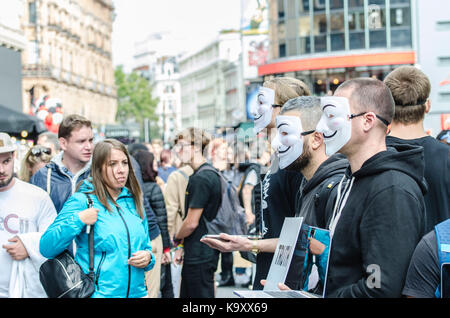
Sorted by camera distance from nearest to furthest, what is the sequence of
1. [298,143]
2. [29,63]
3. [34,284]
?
[298,143] < [34,284] < [29,63]

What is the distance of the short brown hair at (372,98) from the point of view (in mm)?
3352

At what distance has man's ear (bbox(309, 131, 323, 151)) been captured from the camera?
4.17 m

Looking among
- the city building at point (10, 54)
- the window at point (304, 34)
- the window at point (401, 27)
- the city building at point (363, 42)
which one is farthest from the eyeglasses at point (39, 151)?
the window at point (304, 34)

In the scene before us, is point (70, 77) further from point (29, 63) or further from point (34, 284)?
point (34, 284)

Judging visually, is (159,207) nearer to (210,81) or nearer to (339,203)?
(339,203)

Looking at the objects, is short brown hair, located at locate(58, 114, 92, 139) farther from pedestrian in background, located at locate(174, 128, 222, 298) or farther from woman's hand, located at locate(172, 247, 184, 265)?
woman's hand, located at locate(172, 247, 184, 265)

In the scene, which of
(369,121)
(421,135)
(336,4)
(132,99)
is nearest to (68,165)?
(421,135)

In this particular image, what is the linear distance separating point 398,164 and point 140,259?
8.73 ft

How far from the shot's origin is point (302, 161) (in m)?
4.19

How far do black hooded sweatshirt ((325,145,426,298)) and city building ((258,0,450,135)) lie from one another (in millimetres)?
40390

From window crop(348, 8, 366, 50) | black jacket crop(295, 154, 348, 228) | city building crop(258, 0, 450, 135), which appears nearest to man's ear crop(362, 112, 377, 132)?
black jacket crop(295, 154, 348, 228)
